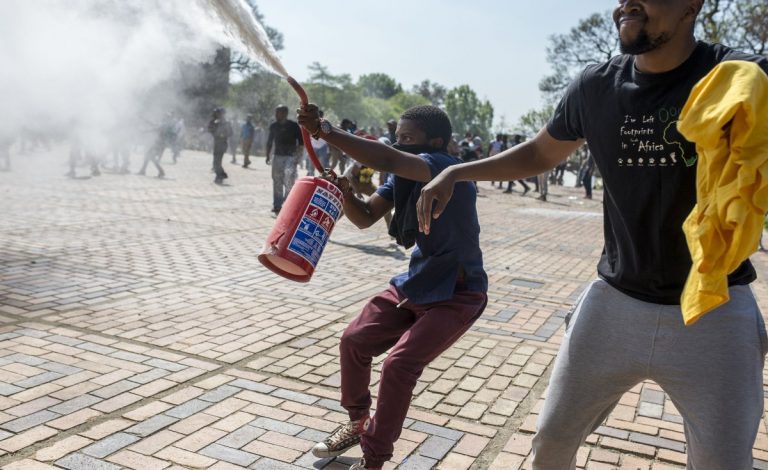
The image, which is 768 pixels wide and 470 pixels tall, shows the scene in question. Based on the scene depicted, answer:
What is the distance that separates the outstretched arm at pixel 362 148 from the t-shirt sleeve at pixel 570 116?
2.10 ft

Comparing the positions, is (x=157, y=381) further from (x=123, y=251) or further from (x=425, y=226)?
(x=123, y=251)

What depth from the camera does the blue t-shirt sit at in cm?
305

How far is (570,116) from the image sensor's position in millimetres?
2355

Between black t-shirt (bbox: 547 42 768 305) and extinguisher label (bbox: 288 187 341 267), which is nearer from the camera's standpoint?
black t-shirt (bbox: 547 42 768 305)

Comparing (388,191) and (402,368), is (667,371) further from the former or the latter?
(388,191)

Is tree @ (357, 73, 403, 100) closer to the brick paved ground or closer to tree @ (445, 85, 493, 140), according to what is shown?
tree @ (445, 85, 493, 140)

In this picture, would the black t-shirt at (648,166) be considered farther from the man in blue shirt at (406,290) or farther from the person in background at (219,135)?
the person in background at (219,135)

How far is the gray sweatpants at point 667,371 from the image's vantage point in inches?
75.7

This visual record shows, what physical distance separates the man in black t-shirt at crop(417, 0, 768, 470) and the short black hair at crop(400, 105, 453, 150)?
39.5 inches

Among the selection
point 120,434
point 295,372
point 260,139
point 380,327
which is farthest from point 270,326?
point 260,139

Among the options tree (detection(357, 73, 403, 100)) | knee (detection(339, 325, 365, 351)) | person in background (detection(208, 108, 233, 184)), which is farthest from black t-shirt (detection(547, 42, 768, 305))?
tree (detection(357, 73, 403, 100))

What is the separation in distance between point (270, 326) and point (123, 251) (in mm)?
3266

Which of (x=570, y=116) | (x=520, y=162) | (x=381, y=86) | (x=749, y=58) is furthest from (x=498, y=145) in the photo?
(x=381, y=86)

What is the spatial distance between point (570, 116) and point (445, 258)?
0.94 m
